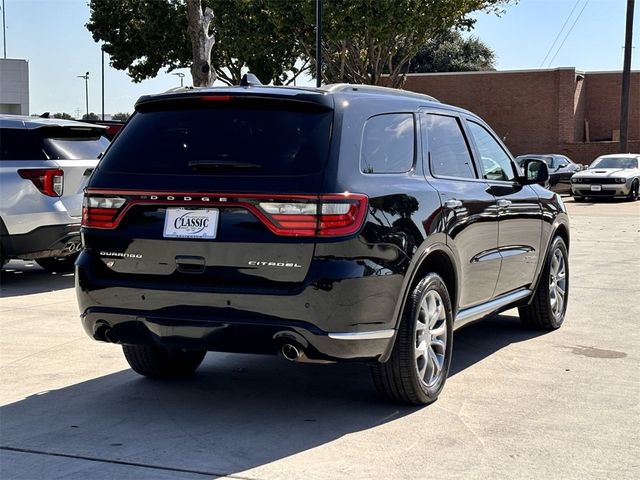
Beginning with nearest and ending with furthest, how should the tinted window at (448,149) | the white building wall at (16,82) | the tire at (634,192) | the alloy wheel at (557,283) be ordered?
the tinted window at (448,149), the alloy wheel at (557,283), the tire at (634,192), the white building wall at (16,82)

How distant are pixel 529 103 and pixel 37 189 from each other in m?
40.4

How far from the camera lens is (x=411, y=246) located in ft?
17.9

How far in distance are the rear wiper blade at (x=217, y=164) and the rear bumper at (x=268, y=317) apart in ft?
2.21

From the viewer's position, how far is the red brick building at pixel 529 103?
47250 mm

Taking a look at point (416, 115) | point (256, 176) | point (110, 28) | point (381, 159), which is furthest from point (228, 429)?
point (110, 28)

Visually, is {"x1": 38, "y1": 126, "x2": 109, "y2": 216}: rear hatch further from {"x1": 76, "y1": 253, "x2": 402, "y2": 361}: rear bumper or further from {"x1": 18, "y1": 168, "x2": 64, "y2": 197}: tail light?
{"x1": 76, "y1": 253, "x2": 402, "y2": 361}: rear bumper

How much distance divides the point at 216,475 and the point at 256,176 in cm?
157

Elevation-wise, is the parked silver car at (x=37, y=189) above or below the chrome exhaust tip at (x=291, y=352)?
above

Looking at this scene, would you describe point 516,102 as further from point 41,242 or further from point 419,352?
point 419,352

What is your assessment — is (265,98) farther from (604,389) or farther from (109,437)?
(604,389)

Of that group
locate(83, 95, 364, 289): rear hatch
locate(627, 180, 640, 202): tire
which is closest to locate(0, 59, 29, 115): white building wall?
locate(627, 180, 640, 202): tire

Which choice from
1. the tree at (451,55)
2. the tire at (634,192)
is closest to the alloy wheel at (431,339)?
the tire at (634,192)

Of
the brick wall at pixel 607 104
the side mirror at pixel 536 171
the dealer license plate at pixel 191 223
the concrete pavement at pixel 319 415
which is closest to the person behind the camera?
the concrete pavement at pixel 319 415

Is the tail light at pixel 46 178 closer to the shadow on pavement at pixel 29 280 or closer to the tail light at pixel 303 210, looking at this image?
the shadow on pavement at pixel 29 280
